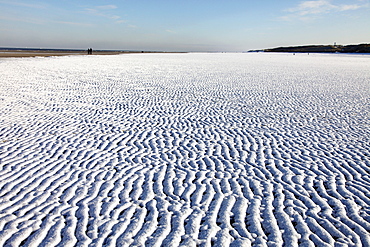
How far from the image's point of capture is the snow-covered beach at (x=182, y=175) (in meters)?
4.02

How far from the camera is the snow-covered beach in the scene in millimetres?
4023

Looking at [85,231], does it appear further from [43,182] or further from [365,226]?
[365,226]

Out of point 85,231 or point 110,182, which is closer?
point 85,231

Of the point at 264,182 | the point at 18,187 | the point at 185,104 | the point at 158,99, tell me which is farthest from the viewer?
the point at 158,99

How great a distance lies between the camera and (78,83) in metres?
18.1

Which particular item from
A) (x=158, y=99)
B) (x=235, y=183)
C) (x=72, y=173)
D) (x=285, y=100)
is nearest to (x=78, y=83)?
(x=158, y=99)

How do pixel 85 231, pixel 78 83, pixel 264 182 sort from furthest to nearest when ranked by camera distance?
pixel 78 83 < pixel 264 182 < pixel 85 231

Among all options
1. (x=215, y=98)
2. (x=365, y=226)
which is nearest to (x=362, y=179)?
(x=365, y=226)

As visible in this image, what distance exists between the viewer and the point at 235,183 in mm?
5492

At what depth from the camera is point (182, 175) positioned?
19.1 feet

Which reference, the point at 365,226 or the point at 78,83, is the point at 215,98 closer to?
the point at 78,83

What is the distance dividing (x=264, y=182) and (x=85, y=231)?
3.23m

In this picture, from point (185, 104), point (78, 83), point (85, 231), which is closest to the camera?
point (85, 231)

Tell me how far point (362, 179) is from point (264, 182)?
1936mm
